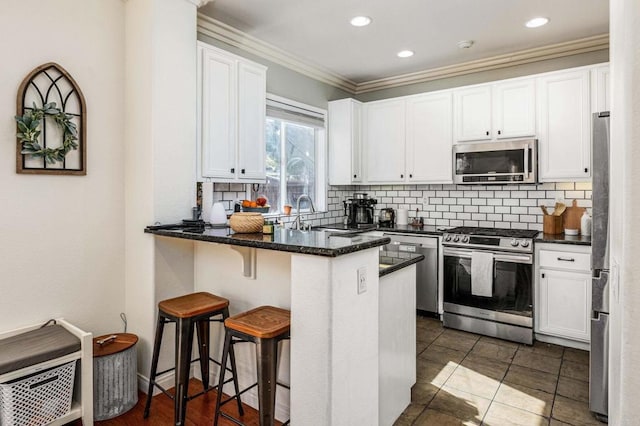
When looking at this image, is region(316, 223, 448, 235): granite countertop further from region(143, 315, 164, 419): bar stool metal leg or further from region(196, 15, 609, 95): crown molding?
region(143, 315, 164, 419): bar stool metal leg

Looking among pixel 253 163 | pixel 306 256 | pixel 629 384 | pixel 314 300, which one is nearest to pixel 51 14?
pixel 253 163

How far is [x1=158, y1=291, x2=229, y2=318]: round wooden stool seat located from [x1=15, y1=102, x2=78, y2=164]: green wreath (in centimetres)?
118

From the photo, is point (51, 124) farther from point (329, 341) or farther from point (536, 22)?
point (536, 22)

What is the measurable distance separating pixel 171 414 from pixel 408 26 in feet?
11.6

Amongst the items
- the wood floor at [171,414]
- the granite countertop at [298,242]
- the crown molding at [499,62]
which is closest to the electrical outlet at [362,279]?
the granite countertop at [298,242]

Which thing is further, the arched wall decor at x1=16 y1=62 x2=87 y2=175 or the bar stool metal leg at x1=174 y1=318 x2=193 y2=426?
the arched wall decor at x1=16 y1=62 x2=87 y2=175

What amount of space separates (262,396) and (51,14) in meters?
2.66

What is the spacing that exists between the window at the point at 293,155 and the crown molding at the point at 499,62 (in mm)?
995

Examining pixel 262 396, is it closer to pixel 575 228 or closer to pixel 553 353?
pixel 553 353

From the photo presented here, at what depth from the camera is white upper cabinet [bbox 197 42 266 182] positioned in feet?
9.64

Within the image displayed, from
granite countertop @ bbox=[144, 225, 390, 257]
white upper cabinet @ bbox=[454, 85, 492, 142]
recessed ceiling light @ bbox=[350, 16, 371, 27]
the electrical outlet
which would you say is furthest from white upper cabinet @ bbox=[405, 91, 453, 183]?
the electrical outlet

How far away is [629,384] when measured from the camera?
856mm

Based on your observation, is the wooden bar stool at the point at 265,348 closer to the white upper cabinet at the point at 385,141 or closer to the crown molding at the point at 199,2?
the crown molding at the point at 199,2

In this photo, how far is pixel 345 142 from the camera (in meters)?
4.73
